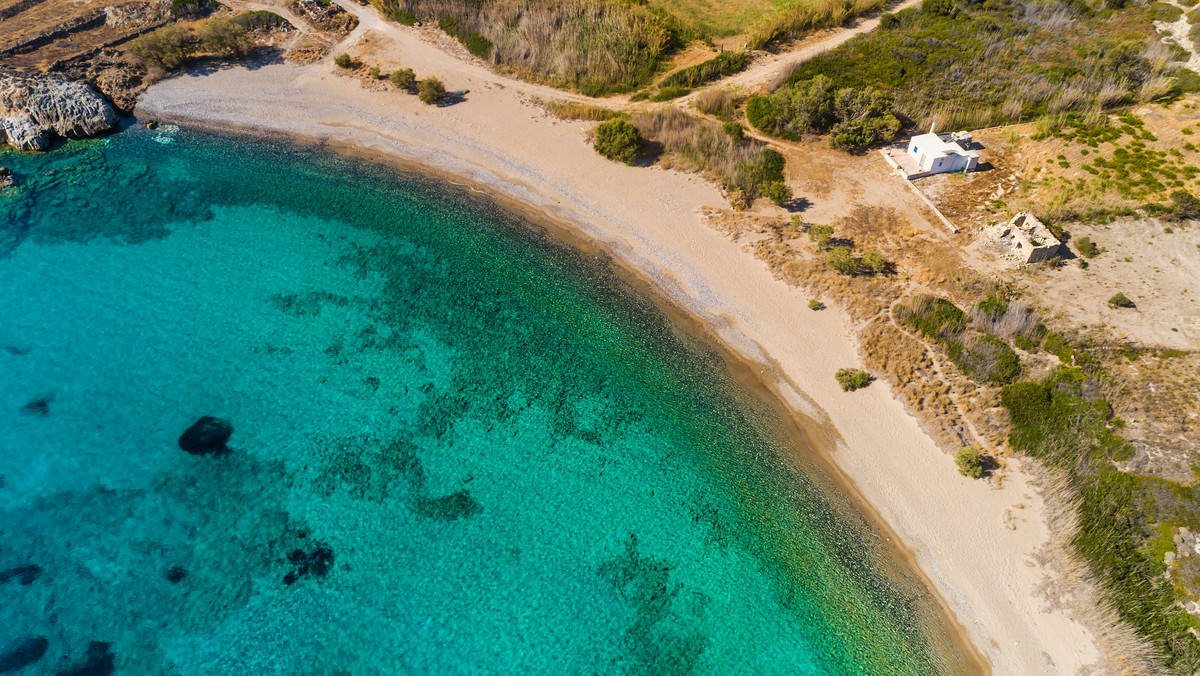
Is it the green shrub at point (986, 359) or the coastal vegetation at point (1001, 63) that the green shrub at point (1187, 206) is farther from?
the green shrub at point (986, 359)

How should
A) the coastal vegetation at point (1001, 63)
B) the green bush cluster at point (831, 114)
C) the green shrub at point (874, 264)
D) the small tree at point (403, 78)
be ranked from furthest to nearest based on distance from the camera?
the small tree at point (403, 78)
the coastal vegetation at point (1001, 63)
the green bush cluster at point (831, 114)
the green shrub at point (874, 264)

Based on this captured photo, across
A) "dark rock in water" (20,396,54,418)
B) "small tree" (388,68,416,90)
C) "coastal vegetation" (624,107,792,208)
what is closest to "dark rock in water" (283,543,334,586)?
"dark rock in water" (20,396,54,418)

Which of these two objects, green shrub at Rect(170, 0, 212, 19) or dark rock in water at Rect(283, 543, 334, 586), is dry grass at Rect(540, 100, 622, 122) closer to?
green shrub at Rect(170, 0, 212, 19)

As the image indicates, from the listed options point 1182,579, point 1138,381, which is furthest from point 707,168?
point 1182,579

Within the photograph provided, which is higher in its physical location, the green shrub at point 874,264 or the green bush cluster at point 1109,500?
the green shrub at point 874,264

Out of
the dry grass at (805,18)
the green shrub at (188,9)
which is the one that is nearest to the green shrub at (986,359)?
the dry grass at (805,18)

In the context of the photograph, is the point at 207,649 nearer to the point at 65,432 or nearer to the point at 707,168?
the point at 65,432
